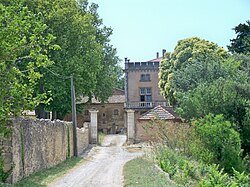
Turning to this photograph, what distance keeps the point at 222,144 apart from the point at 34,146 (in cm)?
849

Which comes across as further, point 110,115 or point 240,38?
point 110,115

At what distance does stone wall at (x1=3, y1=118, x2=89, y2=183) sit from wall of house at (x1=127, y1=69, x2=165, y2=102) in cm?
3369

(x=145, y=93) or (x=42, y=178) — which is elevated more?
(x=145, y=93)

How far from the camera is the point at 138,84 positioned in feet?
203

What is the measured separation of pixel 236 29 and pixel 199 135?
1894cm

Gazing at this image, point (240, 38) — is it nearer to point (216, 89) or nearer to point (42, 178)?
point (216, 89)

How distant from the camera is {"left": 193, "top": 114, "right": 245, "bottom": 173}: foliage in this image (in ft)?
71.6

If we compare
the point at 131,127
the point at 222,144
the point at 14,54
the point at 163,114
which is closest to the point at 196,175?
the point at 222,144

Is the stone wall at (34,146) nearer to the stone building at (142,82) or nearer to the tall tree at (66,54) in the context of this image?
the tall tree at (66,54)

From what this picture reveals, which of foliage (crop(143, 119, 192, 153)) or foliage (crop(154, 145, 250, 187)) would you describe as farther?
foliage (crop(143, 119, 192, 153))

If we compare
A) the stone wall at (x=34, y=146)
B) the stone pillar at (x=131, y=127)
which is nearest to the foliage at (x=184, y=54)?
the stone pillar at (x=131, y=127)

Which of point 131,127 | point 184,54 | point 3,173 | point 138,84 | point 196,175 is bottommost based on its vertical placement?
point 196,175

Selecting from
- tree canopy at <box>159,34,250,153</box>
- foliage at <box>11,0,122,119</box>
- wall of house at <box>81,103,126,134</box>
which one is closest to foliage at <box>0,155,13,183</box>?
tree canopy at <box>159,34,250,153</box>

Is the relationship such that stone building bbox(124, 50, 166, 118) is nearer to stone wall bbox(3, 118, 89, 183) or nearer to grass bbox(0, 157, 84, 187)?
stone wall bbox(3, 118, 89, 183)
